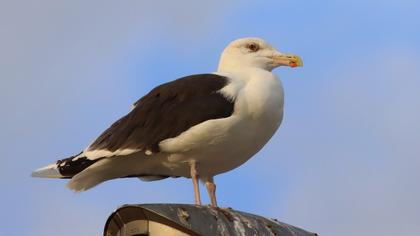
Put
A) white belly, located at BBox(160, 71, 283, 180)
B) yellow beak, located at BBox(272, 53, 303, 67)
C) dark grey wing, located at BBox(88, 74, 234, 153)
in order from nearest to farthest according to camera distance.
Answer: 1. white belly, located at BBox(160, 71, 283, 180)
2. dark grey wing, located at BBox(88, 74, 234, 153)
3. yellow beak, located at BBox(272, 53, 303, 67)

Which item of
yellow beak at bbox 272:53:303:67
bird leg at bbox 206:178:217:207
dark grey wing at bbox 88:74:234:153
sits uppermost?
yellow beak at bbox 272:53:303:67

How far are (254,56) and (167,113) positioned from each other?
1.45 meters

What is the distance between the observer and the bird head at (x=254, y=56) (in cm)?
841

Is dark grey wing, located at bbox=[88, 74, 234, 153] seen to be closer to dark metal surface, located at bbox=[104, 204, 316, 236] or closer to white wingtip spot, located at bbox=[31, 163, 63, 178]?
white wingtip spot, located at bbox=[31, 163, 63, 178]

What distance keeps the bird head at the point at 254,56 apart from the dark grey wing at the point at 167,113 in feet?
2.64

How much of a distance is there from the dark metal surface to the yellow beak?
2.78 metres

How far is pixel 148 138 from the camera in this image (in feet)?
23.9

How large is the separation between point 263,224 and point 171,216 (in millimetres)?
833

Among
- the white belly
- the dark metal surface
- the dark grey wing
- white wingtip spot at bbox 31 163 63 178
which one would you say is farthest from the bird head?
the dark metal surface

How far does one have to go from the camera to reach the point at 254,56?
27.8 ft

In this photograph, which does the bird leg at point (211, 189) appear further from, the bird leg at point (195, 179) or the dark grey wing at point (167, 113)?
the dark grey wing at point (167, 113)

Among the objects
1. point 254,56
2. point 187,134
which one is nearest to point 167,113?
point 187,134

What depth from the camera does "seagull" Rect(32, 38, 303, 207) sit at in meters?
7.22

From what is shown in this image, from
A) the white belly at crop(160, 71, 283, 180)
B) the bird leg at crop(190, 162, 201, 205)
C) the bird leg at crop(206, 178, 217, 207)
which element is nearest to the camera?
the white belly at crop(160, 71, 283, 180)
